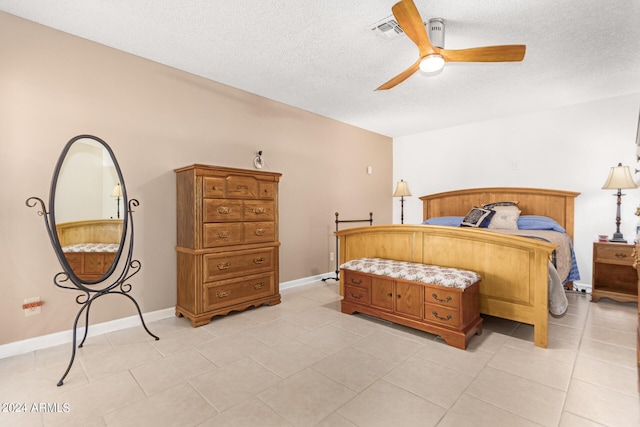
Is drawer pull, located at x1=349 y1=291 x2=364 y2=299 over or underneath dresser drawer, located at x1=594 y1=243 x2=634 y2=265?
underneath

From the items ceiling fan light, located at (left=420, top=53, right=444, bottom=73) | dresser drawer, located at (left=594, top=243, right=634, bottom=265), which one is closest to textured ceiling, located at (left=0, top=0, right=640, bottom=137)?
ceiling fan light, located at (left=420, top=53, right=444, bottom=73)

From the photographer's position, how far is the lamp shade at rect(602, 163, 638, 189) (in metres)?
3.42

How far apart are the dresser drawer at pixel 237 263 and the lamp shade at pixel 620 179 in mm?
3892

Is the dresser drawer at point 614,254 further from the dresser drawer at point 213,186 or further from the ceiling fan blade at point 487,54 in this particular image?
the dresser drawer at point 213,186

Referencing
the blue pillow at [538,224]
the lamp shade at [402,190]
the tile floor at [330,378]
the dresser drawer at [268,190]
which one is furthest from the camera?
the lamp shade at [402,190]

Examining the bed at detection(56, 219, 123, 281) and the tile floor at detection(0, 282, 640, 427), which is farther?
the bed at detection(56, 219, 123, 281)

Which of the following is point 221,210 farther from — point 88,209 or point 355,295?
point 355,295

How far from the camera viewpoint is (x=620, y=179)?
3.45 metres

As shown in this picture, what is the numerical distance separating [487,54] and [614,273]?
3291mm

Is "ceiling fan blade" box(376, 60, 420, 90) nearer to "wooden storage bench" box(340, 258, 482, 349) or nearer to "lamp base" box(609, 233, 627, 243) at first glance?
"wooden storage bench" box(340, 258, 482, 349)

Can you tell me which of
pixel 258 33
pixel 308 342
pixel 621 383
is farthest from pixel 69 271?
pixel 621 383

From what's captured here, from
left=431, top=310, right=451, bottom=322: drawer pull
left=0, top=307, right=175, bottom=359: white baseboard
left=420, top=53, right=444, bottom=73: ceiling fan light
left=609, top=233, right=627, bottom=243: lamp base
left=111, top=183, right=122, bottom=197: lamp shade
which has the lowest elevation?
left=0, top=307, right=175, bottom=359: white baseboard

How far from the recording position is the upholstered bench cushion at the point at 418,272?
2.43 metres

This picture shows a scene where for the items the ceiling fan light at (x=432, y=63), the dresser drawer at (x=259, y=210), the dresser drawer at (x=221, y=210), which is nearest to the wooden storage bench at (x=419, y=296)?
the dresser drawer at (x=259, y=210)
